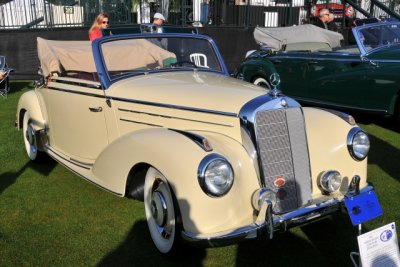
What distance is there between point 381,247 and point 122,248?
6.04 feet

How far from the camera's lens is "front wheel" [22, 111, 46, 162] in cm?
495

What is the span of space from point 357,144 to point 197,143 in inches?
52.4

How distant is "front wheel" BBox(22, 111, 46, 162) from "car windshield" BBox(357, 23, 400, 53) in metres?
4.72

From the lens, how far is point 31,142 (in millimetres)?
5066

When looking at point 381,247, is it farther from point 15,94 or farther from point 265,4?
point 265,4

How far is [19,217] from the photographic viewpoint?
3.78m

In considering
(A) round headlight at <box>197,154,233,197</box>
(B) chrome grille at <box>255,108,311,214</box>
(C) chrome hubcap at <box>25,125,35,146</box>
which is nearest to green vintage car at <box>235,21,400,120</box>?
(B) chrome grille at <box>255,108,311,214</box>

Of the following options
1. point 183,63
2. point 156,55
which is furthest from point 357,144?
point 156,55

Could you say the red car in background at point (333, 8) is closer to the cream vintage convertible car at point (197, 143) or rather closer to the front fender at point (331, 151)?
the cream vintage convertible car at point (197, 143)

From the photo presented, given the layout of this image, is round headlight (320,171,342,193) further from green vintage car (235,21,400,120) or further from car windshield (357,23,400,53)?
car windshield (357,23,400,53)

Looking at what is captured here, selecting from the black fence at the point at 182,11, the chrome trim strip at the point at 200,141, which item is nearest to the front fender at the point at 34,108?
the chrome trim strip at the point at 200,141

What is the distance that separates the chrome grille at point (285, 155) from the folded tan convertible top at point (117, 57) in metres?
1.54

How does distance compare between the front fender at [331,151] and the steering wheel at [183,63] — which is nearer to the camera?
the front fender at [331,151]

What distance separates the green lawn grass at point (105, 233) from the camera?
3.12 metres
